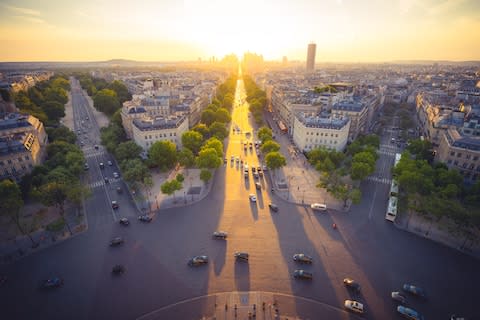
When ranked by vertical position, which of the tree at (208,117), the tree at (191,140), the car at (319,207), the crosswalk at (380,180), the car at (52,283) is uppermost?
the tree at (208,117)

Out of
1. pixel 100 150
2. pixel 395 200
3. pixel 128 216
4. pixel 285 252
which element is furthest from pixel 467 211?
pixel 100 150

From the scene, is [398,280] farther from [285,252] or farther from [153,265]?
[153,265]

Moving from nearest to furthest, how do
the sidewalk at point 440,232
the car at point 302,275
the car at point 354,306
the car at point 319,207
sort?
1. the car at point 354,306
2. the car at point 302,275
3. the sidewalk at point 440,232
4. the car at point 319,207

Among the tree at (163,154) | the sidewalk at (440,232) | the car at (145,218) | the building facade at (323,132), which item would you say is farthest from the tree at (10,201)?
the building facade at (323,132)

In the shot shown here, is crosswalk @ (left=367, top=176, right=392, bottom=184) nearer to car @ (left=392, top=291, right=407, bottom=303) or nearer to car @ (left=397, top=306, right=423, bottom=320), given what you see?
car @ (left=392, top=291, right=407, bottom=303)

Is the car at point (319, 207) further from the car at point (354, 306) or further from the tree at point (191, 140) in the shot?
the tree at point (191, 140)
